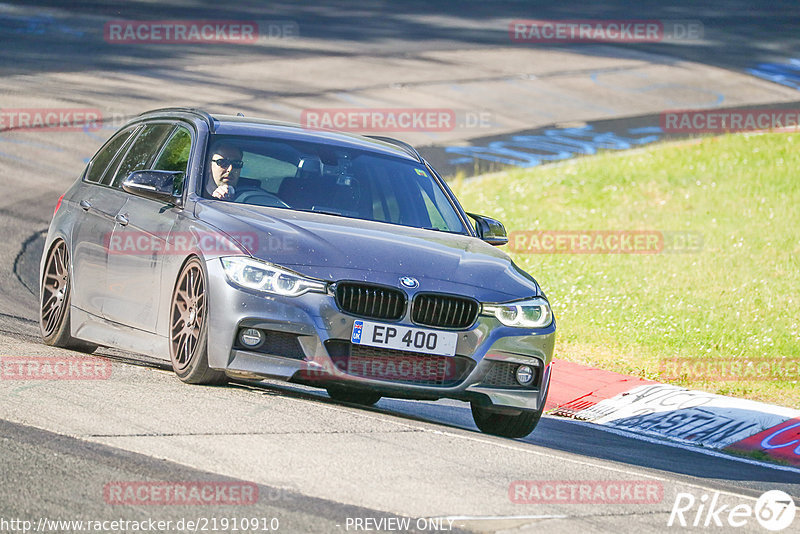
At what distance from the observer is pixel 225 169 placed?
842 cm

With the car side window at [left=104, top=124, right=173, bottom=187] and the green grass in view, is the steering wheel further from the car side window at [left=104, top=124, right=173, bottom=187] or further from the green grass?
the green grass

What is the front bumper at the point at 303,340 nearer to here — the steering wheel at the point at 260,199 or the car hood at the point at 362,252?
the car hood at the point at 362,252

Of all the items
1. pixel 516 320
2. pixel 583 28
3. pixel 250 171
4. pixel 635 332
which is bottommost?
pixel 635 332

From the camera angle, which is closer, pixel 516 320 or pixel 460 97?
pixel 516 320

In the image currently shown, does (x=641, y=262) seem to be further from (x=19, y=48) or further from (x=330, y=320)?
(x=19, y=48)

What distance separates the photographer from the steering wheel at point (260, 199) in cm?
823

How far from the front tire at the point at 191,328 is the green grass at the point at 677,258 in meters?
5.56

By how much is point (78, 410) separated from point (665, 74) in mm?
27702

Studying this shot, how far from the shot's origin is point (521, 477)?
6531 mm

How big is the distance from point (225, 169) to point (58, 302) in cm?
184

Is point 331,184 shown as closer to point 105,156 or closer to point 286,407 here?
point 286,407

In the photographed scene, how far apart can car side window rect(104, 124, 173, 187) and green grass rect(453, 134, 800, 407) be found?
16.3ft

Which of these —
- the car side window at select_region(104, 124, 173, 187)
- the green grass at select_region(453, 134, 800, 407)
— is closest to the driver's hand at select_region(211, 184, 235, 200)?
the car side window at select_region(104, 124, 173, 187)

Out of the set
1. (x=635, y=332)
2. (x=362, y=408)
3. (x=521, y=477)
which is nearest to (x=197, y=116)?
(x=362, y=408)
